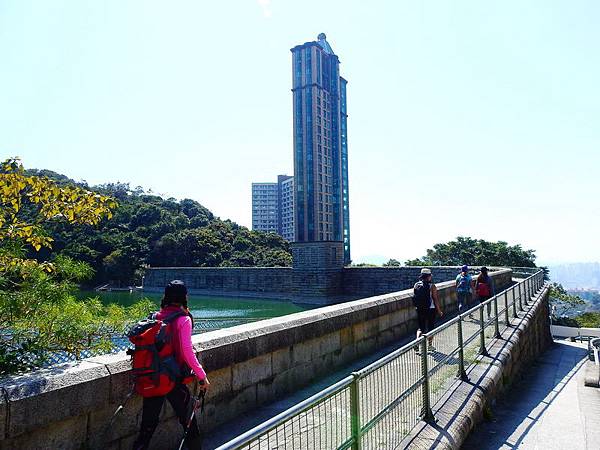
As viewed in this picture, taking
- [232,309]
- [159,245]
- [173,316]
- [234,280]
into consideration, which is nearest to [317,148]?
[159,245]

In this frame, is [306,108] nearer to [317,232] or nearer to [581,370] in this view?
[317,232]

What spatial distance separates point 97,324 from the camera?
3629mm

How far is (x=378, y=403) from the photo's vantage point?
3551 millimetres

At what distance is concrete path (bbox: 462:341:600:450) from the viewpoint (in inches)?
214

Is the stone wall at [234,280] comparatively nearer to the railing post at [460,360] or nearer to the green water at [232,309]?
the green water at [232,309]

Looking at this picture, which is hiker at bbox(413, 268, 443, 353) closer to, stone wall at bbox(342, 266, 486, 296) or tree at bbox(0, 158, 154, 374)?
tree at bbox(0, 158, 154, 374)

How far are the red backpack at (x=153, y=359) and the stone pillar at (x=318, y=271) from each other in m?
37.8

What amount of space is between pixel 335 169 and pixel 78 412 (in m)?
77.4

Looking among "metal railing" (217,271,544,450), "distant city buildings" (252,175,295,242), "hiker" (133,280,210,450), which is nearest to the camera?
"metal railing" (217,271,544,450)

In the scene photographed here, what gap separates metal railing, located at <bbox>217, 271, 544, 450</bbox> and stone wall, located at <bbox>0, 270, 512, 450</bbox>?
3.77ft

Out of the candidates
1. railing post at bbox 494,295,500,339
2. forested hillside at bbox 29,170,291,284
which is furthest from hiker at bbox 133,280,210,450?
forested hillside at bbox 29,170,291,284

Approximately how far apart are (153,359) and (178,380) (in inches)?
9.4

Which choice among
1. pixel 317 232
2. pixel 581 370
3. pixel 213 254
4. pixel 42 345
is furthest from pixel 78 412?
pixel 317 232

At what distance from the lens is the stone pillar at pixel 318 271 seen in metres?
40.7
